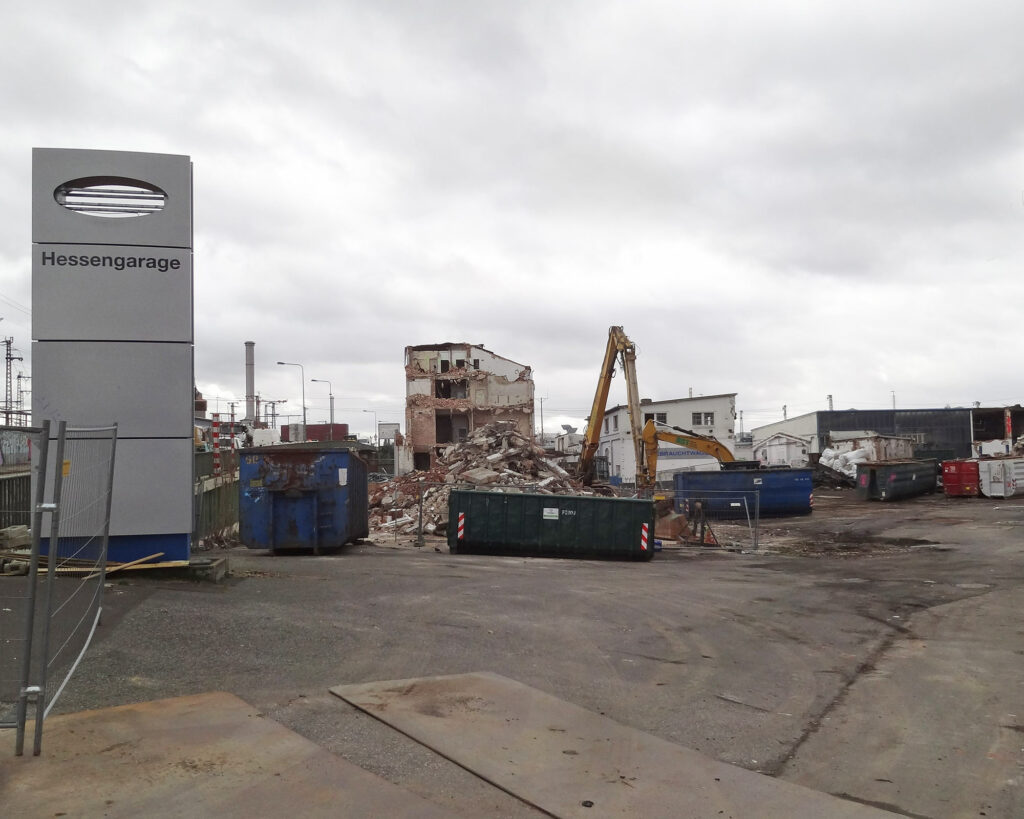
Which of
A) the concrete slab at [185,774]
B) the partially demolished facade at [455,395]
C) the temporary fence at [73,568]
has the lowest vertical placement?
the concrete slab at [185,774]

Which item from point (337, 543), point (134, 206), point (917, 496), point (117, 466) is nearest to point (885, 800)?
point (117, 466)

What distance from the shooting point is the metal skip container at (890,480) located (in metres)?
36.4

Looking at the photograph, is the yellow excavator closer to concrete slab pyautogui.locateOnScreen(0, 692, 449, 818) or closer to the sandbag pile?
the sandbag pile

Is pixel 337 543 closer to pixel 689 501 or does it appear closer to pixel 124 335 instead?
pixel 124 335

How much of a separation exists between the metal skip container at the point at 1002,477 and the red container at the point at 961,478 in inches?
11.3

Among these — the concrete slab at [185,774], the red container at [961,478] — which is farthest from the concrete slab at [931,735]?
the red container at [961,478]

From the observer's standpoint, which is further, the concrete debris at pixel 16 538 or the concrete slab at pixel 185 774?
the concrete debris at pixel 16 538

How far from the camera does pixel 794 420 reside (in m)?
79.2

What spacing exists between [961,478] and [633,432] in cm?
1866

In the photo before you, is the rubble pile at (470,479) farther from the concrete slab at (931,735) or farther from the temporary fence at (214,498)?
the concrete slab at (931,735)

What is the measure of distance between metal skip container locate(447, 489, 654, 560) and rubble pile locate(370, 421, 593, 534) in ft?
17.6

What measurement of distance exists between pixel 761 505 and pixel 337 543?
739 inches

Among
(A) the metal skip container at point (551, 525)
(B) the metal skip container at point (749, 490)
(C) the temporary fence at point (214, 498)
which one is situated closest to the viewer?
(C) the temporary fence at point (214, 498)

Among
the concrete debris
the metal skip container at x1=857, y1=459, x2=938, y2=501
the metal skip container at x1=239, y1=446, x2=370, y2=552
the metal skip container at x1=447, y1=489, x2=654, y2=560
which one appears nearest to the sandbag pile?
the metal skip container at x1=857, y1=459, x2=938, y2=501
